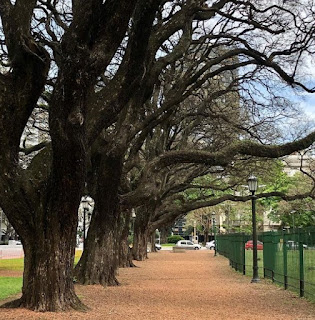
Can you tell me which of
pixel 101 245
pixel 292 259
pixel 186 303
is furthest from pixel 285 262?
pixel 101 245

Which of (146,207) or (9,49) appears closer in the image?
(9,49)

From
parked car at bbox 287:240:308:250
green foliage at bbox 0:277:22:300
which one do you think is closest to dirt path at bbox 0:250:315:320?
parked car at bbox 287:240:308:250

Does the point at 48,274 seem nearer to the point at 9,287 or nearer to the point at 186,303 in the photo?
the point at 186,303

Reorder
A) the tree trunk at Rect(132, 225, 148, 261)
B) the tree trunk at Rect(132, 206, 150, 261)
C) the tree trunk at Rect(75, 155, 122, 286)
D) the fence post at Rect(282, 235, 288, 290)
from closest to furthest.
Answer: the tree trunk at Rect(75, 155, 122, 286) < the fence post at Rect(282, 235, 288, 290) < the tree trunk at Rect(132, 206, 150, 261) < the tree trunk at Rect(132, 225, 148, 261)

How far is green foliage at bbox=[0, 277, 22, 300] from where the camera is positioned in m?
14.1

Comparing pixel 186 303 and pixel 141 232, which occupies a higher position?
pixel 141 232

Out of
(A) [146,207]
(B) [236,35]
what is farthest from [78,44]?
(A) [146,207]

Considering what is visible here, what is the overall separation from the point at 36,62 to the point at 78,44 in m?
1.49

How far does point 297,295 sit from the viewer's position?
14.2 meters

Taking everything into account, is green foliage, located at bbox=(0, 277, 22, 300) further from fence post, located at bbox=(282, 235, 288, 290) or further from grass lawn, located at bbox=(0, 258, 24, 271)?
fence post, located at bbox=(282, 235, 288, 290)

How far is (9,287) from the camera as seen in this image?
1592 cm

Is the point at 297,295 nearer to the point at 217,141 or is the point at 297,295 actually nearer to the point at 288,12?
the point at 288,12

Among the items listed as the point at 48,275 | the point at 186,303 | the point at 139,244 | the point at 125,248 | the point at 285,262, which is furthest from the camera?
the point at 139,244

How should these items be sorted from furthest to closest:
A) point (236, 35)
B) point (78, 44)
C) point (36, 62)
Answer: point (236, 35) < point (36, 62) < point (78, 44)
